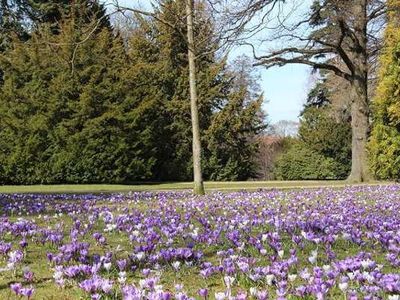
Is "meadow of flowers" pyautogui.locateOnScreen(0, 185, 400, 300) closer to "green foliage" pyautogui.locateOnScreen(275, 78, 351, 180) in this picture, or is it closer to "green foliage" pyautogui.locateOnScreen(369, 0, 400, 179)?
"green foliage" pyautogui.locateOnScreen(369, 0, 400, 179)

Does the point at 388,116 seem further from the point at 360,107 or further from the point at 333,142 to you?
the point at 333,142

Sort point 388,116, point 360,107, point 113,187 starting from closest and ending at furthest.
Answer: point 113,187 < point 388,116 < point 360,107

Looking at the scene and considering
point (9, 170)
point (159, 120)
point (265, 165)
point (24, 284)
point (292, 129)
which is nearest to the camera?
point (24, 284)

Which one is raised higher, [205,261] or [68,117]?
[68,117]

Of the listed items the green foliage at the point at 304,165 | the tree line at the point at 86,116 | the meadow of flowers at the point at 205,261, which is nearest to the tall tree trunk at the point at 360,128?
the tree line at the point at 86,116

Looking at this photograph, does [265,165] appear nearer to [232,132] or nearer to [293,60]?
[232,132]

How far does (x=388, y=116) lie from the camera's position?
24078 mm

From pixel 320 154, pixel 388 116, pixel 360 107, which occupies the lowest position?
pixel 320 154

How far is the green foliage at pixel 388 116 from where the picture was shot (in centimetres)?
2334

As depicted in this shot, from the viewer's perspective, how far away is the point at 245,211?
30.2 feet

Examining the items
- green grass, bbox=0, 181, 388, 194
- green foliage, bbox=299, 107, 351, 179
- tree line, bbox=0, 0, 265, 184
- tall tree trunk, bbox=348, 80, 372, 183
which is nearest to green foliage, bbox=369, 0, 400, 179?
tall tree trunk, bbox=348, 80, 372, 183

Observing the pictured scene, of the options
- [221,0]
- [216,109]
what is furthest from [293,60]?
[216,109]

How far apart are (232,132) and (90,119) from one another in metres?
11.1

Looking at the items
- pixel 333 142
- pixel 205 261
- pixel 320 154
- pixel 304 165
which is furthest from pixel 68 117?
pixel 205 261
